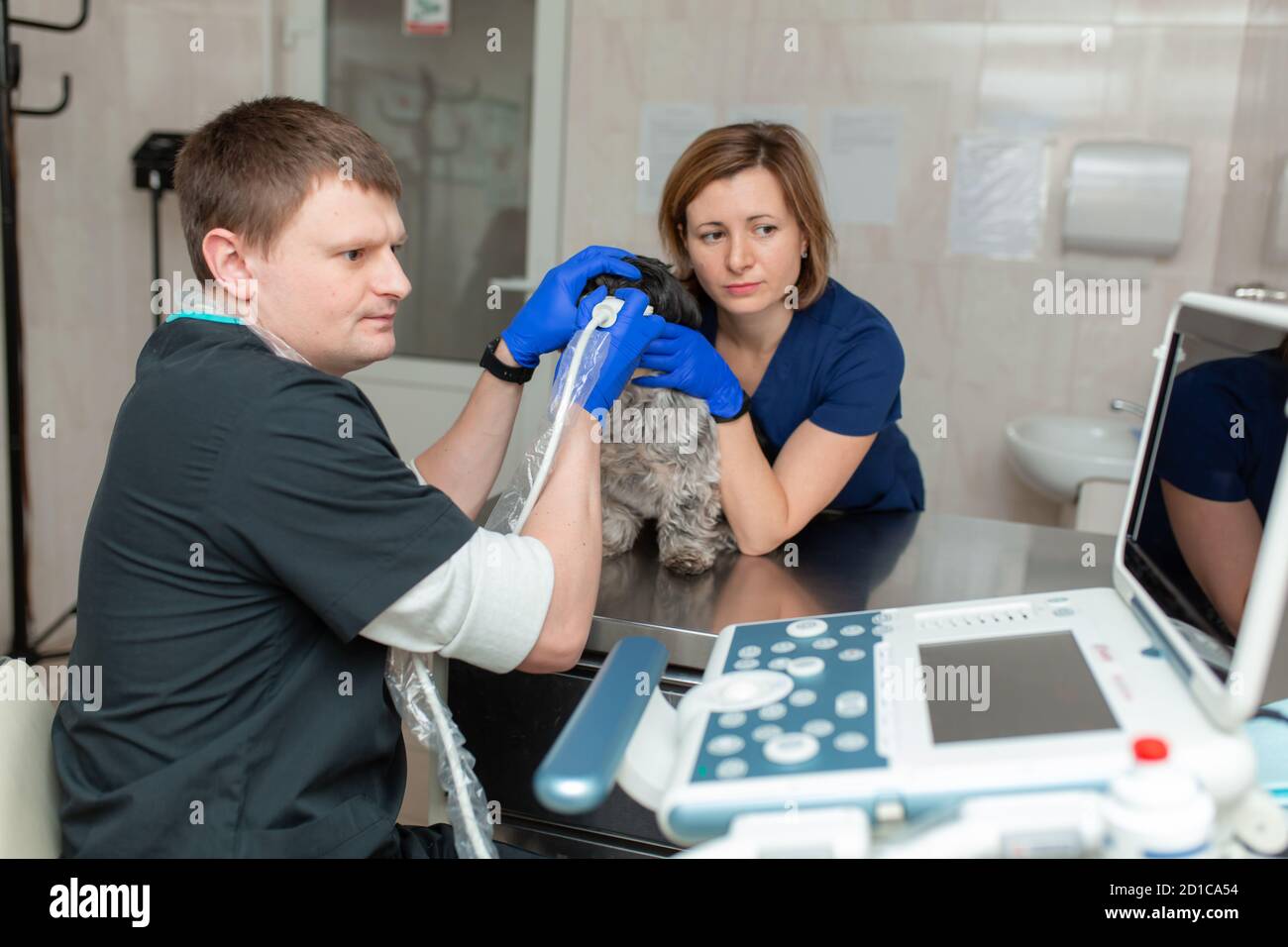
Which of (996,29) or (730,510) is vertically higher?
(996,29)

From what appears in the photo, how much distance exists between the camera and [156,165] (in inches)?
119

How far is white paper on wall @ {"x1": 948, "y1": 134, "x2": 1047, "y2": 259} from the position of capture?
2.83 meters

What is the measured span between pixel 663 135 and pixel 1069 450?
1387 millimetres

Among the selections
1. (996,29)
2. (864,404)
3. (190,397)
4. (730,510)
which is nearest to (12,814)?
(190,397)

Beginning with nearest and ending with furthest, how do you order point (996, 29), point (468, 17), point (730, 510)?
point (730, 510) → point (996, 29) → point (468, 17)

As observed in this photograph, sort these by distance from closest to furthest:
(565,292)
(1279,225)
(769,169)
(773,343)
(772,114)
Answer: (565,292) < (769,169) < (773,343) < (1279,225) < (772,114)

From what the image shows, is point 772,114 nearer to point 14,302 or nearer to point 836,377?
point 836,377

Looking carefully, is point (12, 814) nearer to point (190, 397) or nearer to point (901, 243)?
point (190, 397)

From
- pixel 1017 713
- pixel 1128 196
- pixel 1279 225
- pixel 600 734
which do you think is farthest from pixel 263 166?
pixel 1128 196

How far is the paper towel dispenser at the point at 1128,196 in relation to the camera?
2691mm

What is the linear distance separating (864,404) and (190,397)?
3.21 feet

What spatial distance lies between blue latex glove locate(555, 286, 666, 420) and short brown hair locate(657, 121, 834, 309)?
366 millimetres

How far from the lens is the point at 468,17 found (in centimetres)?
321

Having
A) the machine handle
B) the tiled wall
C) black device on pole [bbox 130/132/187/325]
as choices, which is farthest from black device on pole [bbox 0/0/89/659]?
the machine handle
